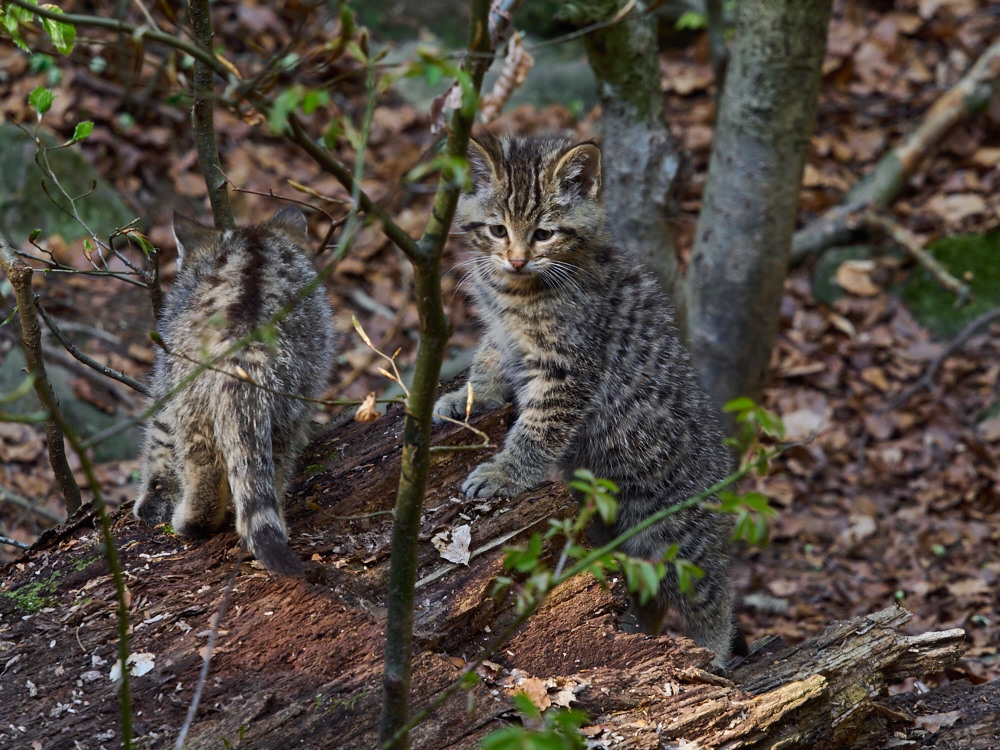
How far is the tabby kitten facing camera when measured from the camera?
14.2 ft

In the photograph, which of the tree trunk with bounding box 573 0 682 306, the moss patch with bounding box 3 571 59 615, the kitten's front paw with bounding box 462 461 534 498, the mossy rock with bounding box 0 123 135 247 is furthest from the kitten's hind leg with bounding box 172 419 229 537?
the mossy rock with bounding box 0 123 135 247

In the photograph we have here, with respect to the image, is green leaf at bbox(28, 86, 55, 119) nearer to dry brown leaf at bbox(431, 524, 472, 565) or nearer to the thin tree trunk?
the thin tree trunk

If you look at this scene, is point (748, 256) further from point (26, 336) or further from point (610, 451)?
point (26, 336)

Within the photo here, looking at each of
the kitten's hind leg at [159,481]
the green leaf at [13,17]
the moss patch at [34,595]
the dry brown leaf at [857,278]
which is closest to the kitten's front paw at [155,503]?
the kitten's hind leg at [159,481]

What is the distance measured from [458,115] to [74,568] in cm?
257

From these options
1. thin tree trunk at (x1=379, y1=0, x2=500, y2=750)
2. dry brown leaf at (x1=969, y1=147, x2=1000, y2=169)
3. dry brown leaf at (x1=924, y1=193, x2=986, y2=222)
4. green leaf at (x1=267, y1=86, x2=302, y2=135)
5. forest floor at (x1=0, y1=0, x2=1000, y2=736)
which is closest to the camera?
green leaf at (x1=267, y1=86, x2=302, y2=135)

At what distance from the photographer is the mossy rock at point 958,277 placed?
7816 mm

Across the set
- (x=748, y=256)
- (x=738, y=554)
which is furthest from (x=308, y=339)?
(x=738, y=554)

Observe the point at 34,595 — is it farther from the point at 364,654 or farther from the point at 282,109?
the point at 282,109

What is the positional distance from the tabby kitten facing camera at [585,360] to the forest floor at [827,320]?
120 cm

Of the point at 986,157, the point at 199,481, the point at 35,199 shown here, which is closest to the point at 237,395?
the point at 199,481

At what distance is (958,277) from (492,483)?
594 centimetres

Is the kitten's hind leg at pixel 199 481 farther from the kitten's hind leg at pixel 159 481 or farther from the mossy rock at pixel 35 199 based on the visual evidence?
the mossy rock at pixel 35 199

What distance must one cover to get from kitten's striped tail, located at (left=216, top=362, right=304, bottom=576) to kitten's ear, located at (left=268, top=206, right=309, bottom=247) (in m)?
1.21
